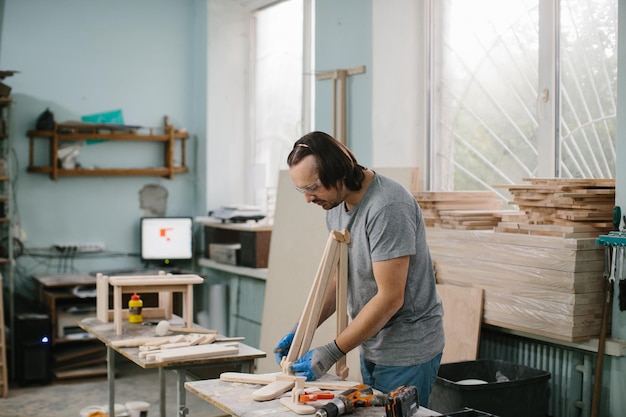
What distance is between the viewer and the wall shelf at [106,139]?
5.73 metres

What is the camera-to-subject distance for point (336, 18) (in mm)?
4742

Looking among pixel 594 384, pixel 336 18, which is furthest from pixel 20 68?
pixel 594 384

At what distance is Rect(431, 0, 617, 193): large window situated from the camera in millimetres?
3570

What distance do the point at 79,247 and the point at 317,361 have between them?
4.01 m

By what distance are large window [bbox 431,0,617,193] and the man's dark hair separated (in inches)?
65.0

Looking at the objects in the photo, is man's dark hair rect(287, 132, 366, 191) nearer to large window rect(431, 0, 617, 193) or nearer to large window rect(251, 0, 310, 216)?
large window rect(431, 0, 617, 193)

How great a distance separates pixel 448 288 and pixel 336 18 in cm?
195

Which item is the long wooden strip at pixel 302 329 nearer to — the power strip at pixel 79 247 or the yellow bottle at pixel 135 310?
the yellow bottle at pixel 135 310

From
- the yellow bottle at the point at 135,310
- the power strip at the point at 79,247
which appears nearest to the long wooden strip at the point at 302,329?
the yellow bottle at the point at 135,310

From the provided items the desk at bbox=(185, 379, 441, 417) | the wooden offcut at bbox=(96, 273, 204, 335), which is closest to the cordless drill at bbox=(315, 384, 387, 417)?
the desk at bbox=(185, 379, 441, 417)

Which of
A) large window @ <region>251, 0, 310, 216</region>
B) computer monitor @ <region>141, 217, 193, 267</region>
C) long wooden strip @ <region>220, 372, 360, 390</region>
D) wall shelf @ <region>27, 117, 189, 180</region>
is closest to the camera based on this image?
long wooden strip @ <region>220, 372, 360, 390</region>

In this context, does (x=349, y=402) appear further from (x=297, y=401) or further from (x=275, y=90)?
(x=275, y=90)

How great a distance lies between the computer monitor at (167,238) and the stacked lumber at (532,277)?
2.84m

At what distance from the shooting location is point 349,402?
2.14 metres
